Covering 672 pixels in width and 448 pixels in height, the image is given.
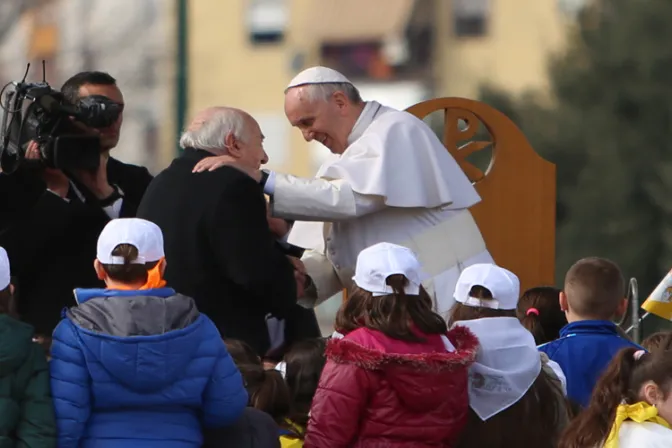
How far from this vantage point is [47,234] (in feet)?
17.9

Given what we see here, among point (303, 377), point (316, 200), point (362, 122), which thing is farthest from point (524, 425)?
point (362, 122)

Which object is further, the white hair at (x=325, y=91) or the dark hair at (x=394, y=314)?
the white hair at (x=325, y=91)

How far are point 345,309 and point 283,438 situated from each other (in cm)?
47

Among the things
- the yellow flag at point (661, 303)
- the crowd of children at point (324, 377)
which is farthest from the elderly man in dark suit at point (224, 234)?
the yellow flag at point (661, 303)

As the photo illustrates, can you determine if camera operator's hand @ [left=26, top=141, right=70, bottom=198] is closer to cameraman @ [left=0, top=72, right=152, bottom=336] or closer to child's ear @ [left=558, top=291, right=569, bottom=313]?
cameraman @ [left=0, top=72, right=152, bottom=336]

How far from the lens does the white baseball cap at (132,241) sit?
459 centimetres

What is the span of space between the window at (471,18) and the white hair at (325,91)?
30065mm

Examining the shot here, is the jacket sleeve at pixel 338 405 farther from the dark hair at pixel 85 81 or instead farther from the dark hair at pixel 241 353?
the dark hair at pixel 85 81

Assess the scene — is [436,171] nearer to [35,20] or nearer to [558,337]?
[558,337]

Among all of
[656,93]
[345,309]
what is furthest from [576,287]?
[656,93]

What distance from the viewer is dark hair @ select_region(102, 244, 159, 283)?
15.0 feet

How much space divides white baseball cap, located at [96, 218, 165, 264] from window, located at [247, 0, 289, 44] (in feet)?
109

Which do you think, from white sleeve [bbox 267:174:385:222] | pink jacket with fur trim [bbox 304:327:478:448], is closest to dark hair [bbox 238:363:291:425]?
pink jacket with fur trim [bbox 304:327:478:448]

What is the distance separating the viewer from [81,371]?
436 cm
